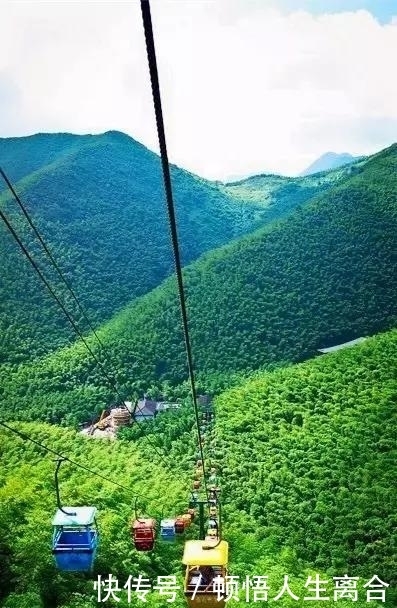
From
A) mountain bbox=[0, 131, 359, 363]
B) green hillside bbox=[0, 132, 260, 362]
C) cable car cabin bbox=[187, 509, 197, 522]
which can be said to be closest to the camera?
cable car cabin bbox=[187, 509, 197, 522]

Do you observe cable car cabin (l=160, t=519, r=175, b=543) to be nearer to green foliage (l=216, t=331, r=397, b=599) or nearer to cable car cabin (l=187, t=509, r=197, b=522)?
cable car cabin (l=187, t=509, r=197, b=522)

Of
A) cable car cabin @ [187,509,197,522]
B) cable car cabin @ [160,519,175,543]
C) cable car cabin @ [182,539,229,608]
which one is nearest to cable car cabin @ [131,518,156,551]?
cable car cabin @ [160,519,175,543]

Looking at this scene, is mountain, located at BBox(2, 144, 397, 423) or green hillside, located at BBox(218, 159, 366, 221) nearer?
mountain, located at BBox(2, 144, 397, 423)

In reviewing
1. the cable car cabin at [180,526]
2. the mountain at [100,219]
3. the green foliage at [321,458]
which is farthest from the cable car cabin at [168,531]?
the mountain at [100,219]

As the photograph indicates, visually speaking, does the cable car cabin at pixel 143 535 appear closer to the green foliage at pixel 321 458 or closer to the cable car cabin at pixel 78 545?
the cable car cabin at pixel 78 545

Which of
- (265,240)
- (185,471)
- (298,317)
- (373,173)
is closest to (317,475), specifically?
(185,471)

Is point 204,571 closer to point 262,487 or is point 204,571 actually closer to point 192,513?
point 192,513

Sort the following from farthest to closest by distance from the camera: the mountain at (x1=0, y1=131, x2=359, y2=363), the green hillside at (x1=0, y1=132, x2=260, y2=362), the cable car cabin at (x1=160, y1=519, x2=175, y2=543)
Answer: the mountain at (x1=0, y1=131, x2=359, y2=363) < the green hillside at (x1=0, y1=132, x2=260, y2=362) < the cable car cabin at (x1=160, y1=519, x2=175, y2=543)
